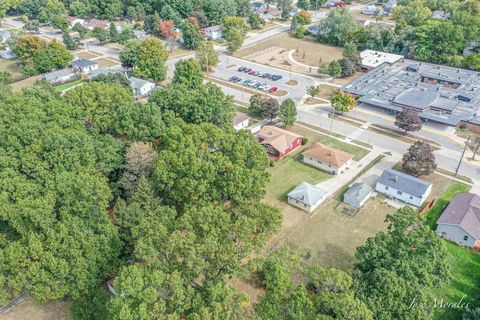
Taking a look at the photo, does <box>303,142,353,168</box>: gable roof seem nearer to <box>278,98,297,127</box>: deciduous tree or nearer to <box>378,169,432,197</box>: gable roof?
<box>378,169,432,197</box>: gable roof

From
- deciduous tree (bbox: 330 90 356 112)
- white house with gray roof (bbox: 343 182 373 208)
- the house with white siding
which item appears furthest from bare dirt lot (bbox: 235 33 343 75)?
white house with gray roof (bbox: 343 182 373 208)

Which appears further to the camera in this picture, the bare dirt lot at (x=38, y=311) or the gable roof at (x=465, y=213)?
the gable roof at (x=465, y=213)

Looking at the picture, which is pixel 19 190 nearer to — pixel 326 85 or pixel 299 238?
pixel 299 238

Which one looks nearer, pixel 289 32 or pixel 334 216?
pixel 334 216

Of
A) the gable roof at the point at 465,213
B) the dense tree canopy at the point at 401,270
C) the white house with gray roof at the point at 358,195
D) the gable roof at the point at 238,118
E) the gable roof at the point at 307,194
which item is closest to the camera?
the dense tree canopy at the point at 401,270

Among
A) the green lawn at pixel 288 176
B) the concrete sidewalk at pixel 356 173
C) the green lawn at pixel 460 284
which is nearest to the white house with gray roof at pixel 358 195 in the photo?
the concrete sidewalk at pixel 356 173

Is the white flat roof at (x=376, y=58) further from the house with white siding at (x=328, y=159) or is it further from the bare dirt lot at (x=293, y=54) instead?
the house with white siding at (x=328, y=159)

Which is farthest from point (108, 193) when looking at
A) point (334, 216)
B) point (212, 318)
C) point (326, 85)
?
point (326, 85)
